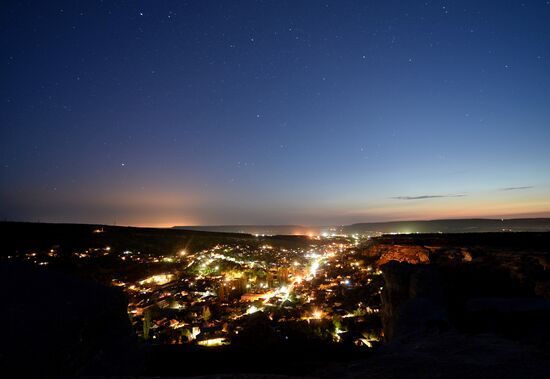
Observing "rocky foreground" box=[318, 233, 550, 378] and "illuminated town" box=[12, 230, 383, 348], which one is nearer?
"rocky foreground" box=[318, 233, 550, 378]

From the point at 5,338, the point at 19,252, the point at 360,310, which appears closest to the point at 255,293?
the point at 360,310

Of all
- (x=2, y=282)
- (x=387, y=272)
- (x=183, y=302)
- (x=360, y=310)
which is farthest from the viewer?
(x=183, y=302)

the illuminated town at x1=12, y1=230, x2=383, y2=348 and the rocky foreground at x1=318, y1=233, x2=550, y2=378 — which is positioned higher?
the rocky foreground at x1=318, y1=233, x2=550, y2=378

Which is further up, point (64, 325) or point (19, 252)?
point (64, 325)

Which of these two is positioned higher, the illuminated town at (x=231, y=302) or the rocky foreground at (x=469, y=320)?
the rocky foreground at (x=469, y=320)

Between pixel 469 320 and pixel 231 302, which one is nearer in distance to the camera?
pixel 469 320

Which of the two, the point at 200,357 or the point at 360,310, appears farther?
the point at 360,310

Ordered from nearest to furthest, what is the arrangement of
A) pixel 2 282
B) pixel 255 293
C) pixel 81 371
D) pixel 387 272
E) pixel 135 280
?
pixel 81 371
pixel 2 282
pixel 387 272
pixel 255 293
pixel 135 280

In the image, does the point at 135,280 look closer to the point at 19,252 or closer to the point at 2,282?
the point at 19,252

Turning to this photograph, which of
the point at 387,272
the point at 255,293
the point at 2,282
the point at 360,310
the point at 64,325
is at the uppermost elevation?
the point at 2,282

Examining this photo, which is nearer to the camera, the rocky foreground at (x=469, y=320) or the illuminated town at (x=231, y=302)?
the rocky foreground at (x=469, y=320)

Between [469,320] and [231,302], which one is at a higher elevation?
[469,320]
